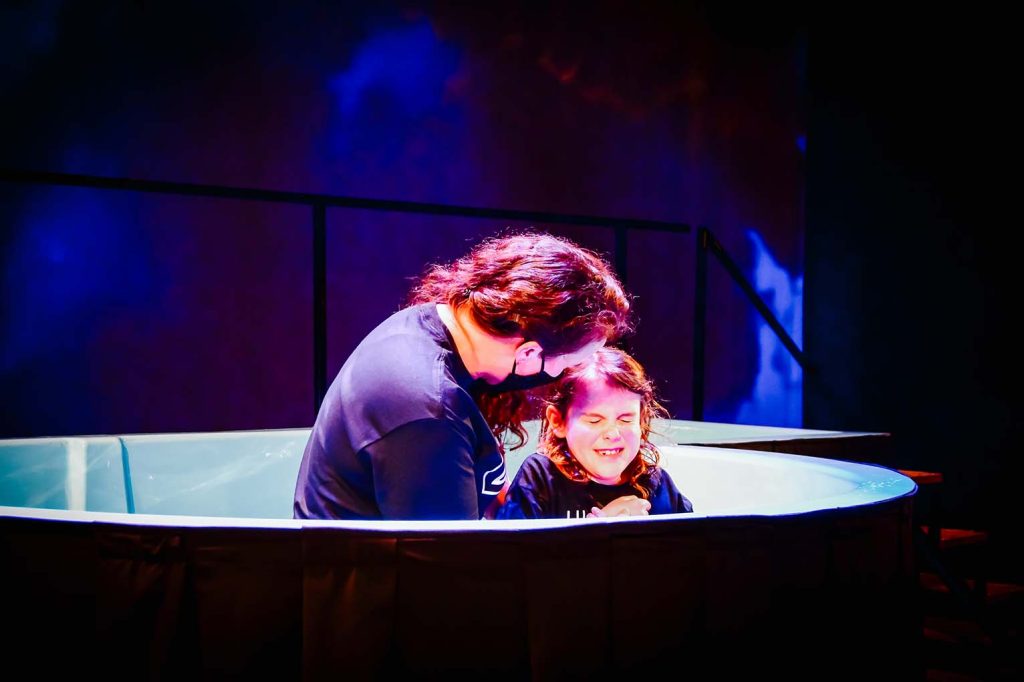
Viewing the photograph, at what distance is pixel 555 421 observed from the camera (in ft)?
5.33

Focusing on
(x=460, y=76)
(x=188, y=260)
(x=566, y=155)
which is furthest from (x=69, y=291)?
(x=566, y=155)

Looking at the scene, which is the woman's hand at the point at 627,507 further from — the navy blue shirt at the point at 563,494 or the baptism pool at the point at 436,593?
the baptism pool at the point at 436,593

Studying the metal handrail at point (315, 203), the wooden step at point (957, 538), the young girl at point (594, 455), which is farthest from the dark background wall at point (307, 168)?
the young girl at point (594, 455)

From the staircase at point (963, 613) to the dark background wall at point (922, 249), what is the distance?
0.63 m

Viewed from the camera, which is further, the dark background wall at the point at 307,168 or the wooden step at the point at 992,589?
the dark background wall at the point at 307,168

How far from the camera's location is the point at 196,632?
870mm

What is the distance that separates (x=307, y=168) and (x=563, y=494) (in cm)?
218

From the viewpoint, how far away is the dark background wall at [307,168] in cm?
298

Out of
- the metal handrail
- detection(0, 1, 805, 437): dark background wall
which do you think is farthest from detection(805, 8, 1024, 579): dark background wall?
the metal handrail

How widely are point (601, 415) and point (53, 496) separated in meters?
1.03

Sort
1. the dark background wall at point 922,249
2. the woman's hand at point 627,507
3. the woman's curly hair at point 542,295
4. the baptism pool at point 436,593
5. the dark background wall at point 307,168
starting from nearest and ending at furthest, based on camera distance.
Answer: the baptism pool at point 436,593 → the woman's curly hair at point 542,295 → the woman's hand at point 627,507 → the dark background wall at point 307,168 → the dark background wall at point 922,249

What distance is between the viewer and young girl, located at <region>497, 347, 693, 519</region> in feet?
5.14

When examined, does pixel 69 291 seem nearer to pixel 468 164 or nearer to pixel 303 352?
pixel 303 352

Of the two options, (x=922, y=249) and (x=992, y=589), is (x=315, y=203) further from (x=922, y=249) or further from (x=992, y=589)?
(x=922, y=249)
